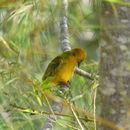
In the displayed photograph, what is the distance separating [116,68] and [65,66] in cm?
137

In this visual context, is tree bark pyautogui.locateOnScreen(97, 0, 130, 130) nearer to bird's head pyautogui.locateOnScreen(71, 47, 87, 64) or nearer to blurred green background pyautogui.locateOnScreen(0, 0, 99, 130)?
blurred green background pyautogui.locateOnScreen(0, 0, 99, 130)

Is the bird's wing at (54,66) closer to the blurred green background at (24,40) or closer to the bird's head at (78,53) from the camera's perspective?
the bird's head at (78,53)

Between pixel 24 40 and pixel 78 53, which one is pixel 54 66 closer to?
pixel 78 53

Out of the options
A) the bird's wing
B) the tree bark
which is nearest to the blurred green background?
the tree bark

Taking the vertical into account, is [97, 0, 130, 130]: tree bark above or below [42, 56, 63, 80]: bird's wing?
above

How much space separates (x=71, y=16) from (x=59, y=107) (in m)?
0.54

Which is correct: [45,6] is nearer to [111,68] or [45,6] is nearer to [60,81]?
[111,68]

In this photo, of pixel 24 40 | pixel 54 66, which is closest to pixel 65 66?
pixel 54 66

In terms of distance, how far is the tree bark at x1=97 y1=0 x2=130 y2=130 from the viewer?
1.21 meters

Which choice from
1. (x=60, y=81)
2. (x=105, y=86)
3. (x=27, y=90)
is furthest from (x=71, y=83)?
(x=105, y=86)

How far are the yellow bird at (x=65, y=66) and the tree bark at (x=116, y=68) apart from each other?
127 centimetres

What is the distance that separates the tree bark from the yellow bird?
127cm

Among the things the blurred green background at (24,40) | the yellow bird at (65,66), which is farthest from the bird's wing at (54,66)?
the blurred green background at (24,40)

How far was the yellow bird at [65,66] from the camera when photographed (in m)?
2.51
